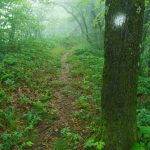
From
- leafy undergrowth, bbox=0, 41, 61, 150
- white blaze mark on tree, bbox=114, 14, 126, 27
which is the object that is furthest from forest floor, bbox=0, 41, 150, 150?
white blaze mark on tree, bbox=114, 14, 126, 27

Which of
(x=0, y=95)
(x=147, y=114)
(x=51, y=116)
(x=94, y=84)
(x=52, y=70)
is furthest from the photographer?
(x=52, y=70)

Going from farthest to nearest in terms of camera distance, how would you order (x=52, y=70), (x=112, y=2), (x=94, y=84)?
(x=52, y=70)
(x=94, y=84)
(x=112, y=2)

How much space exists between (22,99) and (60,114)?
5.22 feet

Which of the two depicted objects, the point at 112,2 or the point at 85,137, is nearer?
the point at 112,2

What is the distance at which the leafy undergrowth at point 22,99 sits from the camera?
624cm

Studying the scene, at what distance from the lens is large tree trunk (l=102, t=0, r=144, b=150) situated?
4.40 m

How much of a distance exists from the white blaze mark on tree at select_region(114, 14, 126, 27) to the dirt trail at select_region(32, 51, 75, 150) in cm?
320

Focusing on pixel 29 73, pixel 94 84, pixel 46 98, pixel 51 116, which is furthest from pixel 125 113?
pixel 29 73

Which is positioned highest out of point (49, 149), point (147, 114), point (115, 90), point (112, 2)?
point (112, 2)

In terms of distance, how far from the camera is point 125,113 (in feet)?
15.3

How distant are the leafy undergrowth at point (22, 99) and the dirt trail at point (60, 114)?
0.78 feet

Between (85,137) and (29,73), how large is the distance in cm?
620

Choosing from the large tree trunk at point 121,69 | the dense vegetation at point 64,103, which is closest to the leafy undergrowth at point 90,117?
the dense vegetation at point 64,103

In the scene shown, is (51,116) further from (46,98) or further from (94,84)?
(94,84)
